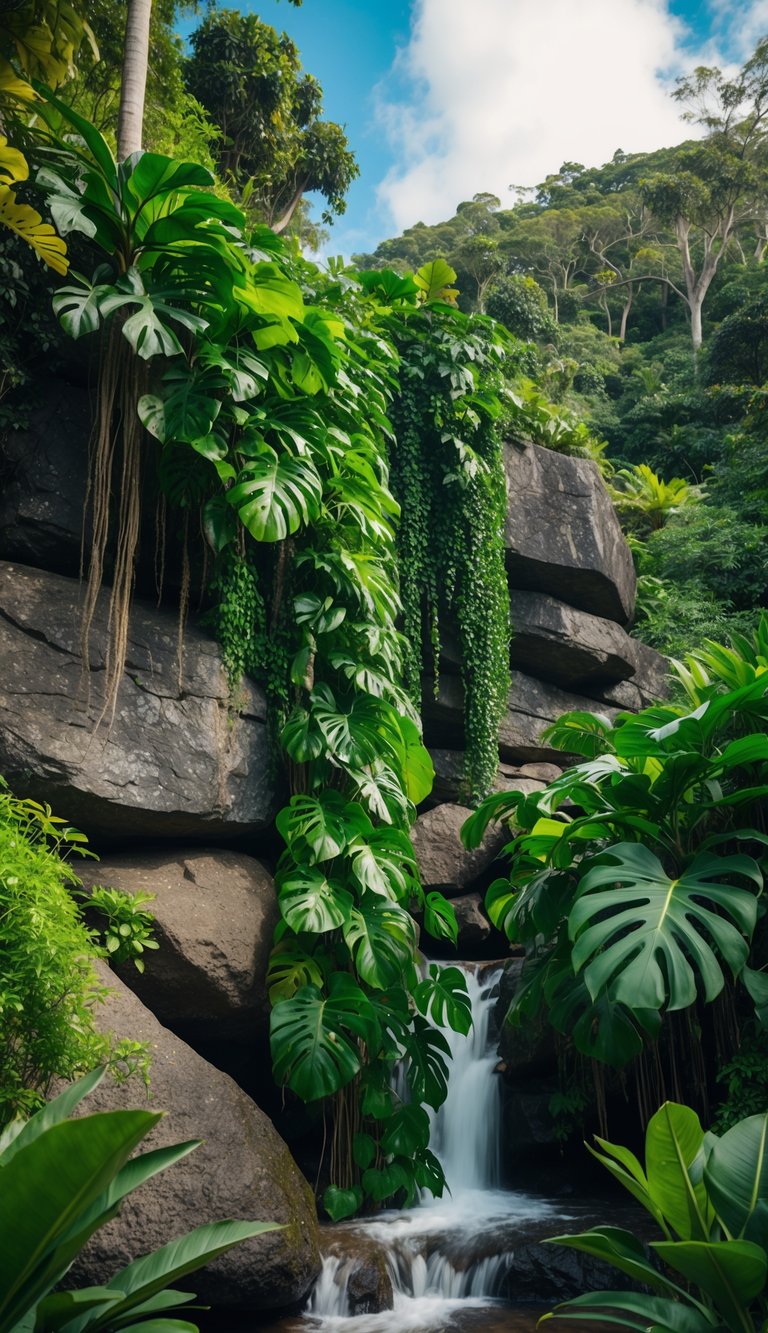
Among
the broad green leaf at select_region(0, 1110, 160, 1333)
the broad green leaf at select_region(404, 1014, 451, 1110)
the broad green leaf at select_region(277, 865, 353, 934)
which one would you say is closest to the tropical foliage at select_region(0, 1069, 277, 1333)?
the broad green leaf at select_region(0, 1110, 160, 1333)

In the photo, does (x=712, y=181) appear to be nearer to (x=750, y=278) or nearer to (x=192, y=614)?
(x=750, y=278)

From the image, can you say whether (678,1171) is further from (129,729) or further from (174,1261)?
(129,729)

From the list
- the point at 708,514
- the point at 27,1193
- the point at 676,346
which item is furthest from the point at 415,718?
the point at 676,346

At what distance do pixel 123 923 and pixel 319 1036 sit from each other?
43.9 inches

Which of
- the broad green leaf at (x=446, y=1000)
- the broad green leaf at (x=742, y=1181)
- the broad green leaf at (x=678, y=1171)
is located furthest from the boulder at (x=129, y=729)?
the broad green leaf at (x=742, y=1181)

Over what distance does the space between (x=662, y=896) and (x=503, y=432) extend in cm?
598

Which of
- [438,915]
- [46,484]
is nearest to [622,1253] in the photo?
→ [438,915]

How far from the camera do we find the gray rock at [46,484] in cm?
533

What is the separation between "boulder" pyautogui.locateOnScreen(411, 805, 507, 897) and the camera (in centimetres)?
779

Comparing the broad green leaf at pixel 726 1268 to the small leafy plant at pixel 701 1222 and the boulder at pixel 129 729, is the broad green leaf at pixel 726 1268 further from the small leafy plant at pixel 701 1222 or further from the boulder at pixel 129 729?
the boulder at pixel 129 729

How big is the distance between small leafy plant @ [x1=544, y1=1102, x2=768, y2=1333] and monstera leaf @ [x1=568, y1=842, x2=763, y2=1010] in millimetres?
660

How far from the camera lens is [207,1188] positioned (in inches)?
157

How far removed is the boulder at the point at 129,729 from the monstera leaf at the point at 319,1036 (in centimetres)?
114

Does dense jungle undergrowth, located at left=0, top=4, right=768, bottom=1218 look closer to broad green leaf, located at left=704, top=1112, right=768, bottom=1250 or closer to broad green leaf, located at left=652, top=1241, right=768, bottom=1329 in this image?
broad green leaf, located at left=704, top=1112, right=768, bottom=1250
